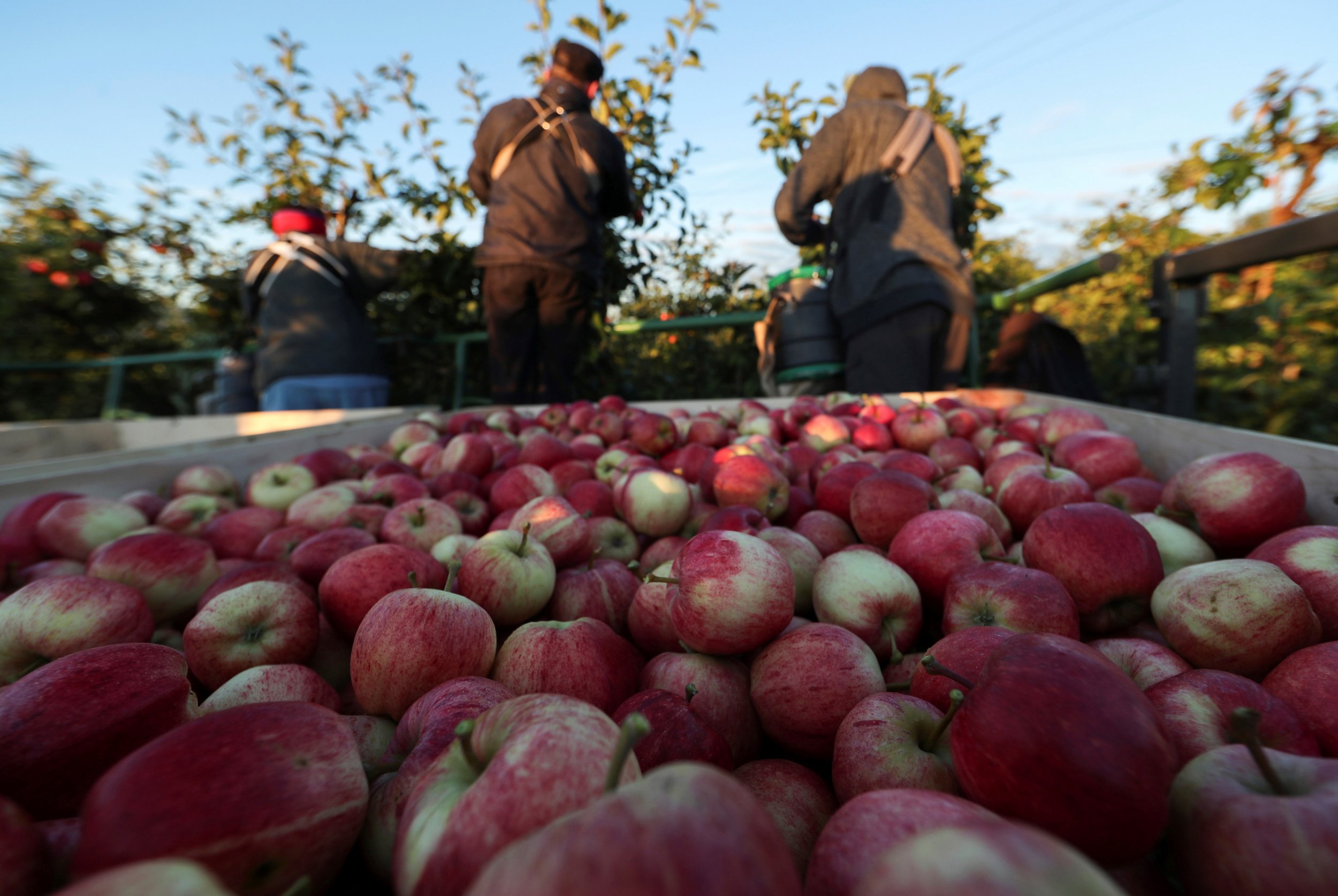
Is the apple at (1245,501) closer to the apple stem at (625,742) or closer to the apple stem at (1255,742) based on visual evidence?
the apple stem at (1255,742)

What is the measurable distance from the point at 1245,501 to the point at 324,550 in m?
2.41

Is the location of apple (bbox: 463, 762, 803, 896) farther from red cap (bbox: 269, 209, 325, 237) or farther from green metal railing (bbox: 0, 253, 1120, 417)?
red cap (bbox: 269, 209, 325, 237)

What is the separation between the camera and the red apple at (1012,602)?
1.14 meters

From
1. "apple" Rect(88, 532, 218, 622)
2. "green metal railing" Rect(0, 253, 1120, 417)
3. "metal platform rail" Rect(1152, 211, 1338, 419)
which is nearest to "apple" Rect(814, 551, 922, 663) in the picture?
"apple" Rect(88, 532, 218, 622)

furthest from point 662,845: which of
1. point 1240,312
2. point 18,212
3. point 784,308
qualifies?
point 18,212

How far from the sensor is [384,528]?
188cm

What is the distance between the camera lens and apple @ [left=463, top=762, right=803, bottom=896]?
433 millimetres

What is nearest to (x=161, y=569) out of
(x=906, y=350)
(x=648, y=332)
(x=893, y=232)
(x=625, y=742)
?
(x=625, y=742)

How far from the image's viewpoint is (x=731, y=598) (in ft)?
3.79

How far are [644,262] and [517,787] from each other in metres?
7.12

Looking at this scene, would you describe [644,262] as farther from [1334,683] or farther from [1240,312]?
[1334,683]

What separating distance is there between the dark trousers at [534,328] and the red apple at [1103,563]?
4584 millimetres

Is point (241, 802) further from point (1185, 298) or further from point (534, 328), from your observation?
point (534, 328)

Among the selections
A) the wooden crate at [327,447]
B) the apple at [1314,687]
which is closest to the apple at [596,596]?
the apple at [1314,687]
